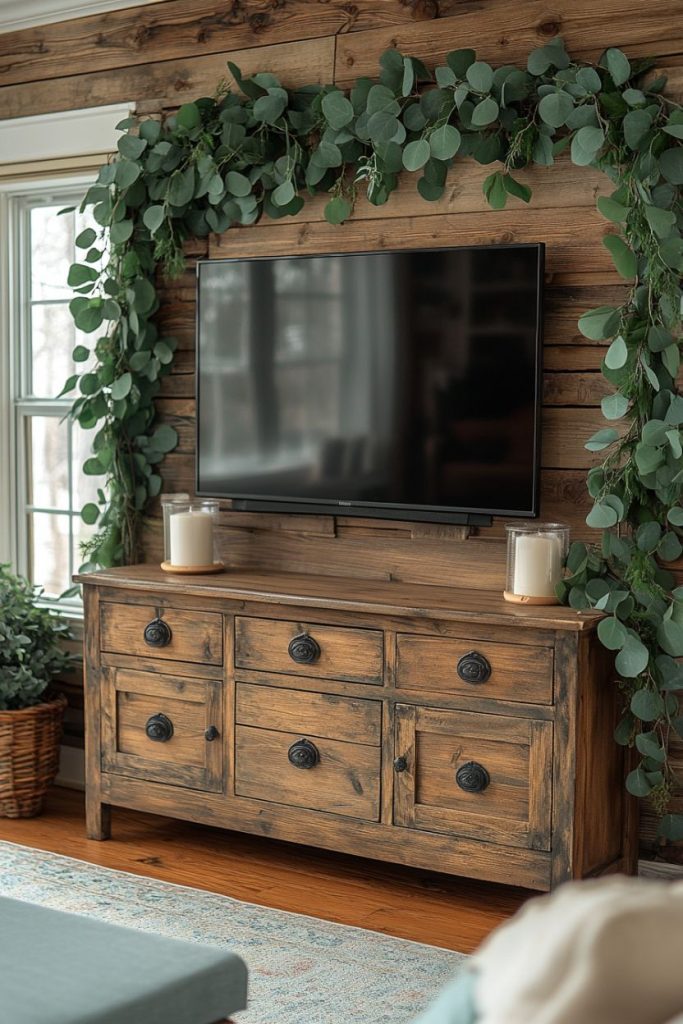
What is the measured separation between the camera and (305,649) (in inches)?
138

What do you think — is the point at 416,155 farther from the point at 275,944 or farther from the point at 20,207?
the point at 275,944

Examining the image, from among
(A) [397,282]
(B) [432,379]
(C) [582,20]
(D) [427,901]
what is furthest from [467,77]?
(D) [427,901]

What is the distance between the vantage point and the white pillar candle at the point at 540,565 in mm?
3305

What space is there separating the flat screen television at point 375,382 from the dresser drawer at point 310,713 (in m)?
0.58

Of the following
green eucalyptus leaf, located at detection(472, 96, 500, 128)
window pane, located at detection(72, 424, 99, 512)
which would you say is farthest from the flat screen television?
window pane, located at detection(72, 424, 99, 512)

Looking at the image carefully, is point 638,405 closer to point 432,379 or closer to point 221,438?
point 432,379

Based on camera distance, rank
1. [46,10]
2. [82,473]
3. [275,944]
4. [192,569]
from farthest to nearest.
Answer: [82,473]
[46,10]
[192,569]
[275,944]

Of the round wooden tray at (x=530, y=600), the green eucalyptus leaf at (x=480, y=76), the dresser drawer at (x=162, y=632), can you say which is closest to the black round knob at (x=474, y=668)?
the round wooden tray at (x=530, y=600)

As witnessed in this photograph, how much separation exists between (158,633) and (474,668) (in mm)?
1037

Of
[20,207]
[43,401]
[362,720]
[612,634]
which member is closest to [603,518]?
[612,634]

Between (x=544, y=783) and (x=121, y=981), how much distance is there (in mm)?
1532

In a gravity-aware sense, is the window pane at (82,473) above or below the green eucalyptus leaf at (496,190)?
below

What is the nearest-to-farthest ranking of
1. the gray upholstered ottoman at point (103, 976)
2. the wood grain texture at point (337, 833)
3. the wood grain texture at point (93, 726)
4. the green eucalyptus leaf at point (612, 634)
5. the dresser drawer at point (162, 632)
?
the gray upholstered ottoman at point (103, 976) → the green eucalyptus leaf at point (612, 634) → the wood grain texture at point (337, 833) → the dresser drawer at point (162, 632) → the wood grain texture at point (93, 726)

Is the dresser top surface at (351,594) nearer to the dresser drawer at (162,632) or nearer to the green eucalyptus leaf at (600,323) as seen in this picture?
the dresser drawer at (162,632)
